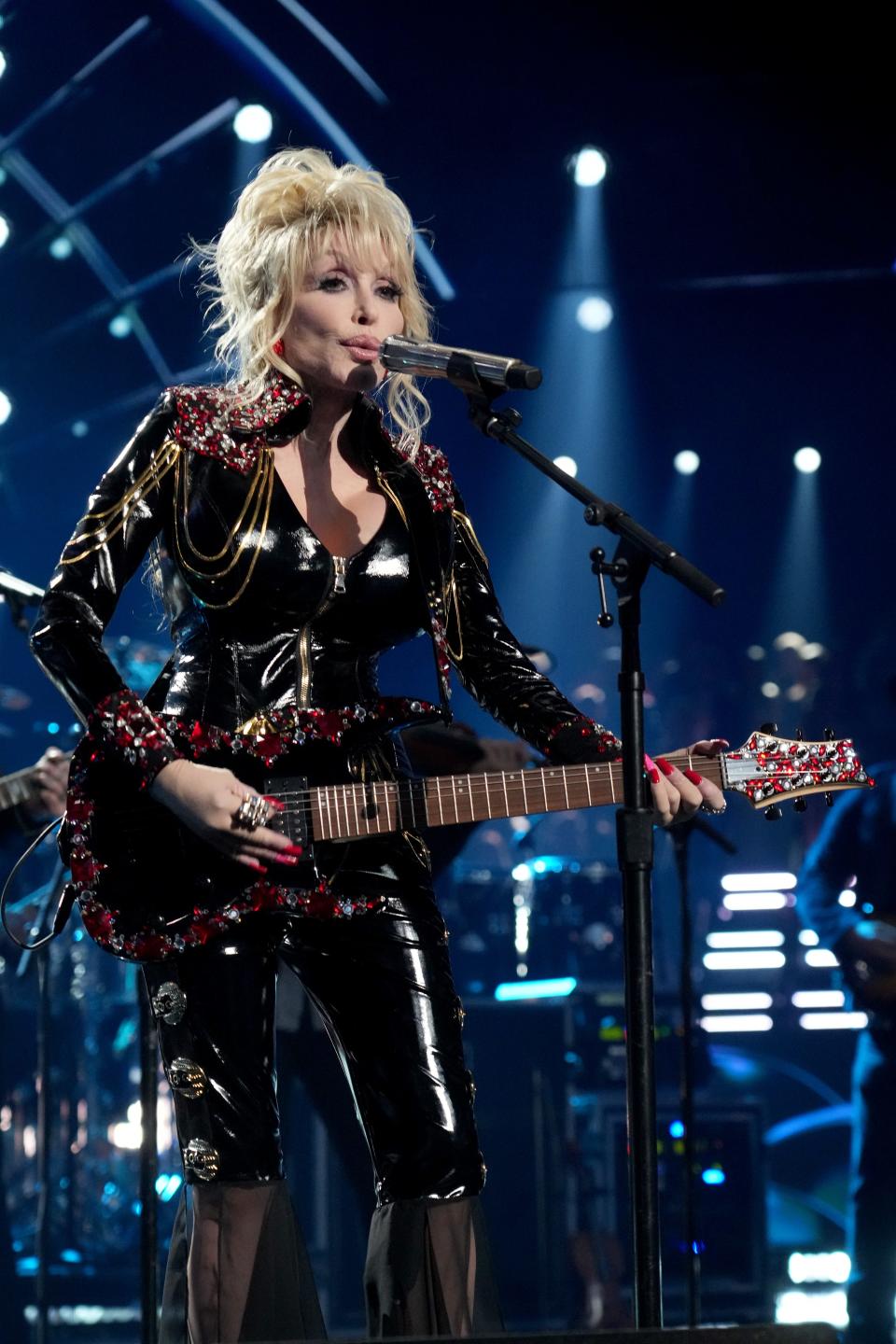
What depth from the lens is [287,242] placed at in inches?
106

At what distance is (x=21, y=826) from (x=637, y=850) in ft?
10.4

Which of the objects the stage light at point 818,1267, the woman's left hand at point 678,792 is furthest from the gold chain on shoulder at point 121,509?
the stage light at point 818,1267

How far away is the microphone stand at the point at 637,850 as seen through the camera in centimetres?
213

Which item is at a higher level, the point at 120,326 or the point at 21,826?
the point at 120,326

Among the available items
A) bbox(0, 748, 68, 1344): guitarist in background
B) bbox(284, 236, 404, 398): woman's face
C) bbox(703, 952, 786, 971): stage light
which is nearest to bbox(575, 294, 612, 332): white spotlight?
bbox(703, 952, 786, 971): stage light

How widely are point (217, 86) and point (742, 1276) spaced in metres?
6.06

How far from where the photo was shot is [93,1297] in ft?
21.7

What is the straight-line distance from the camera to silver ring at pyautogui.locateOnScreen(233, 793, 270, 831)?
7.31ft

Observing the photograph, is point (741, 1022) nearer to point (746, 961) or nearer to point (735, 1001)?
point (735, 1001)

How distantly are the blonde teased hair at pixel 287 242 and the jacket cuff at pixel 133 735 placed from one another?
0.69m

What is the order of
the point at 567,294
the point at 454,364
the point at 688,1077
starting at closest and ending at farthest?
the point at 454,364 → the point at 688,1077 → the point at 567,294

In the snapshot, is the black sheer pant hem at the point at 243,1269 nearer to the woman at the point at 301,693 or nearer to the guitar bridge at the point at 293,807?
the woman at the point at 301,693

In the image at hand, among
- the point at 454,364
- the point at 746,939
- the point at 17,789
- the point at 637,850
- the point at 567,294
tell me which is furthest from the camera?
the point at 746,939

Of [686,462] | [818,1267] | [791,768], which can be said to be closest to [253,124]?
[686,462]
